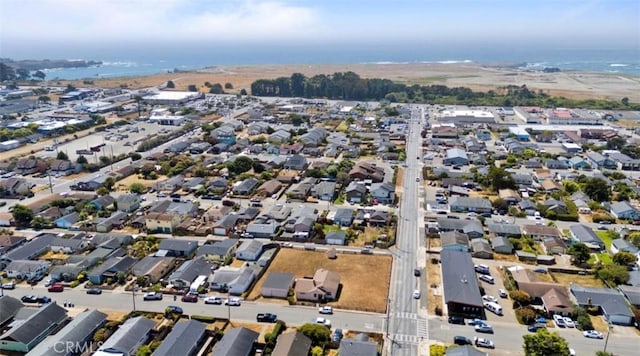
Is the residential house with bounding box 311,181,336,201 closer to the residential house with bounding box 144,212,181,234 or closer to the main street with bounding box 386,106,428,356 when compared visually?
the main street with bounding box 386,106,428,356

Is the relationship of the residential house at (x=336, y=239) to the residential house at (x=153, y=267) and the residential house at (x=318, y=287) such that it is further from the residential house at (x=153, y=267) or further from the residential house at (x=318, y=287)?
the residential house at (x=153, y=267)

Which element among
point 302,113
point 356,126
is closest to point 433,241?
point 356,126

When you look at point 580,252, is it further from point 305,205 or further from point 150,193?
point 150,193

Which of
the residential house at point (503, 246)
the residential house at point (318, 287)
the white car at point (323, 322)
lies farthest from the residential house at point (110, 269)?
the residential house at point (503, 246)

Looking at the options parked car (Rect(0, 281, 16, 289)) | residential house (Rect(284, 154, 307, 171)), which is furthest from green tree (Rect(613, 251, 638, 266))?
parked car (Rect(0, 281, 16, 289))

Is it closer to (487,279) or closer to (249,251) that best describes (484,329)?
(487,279)

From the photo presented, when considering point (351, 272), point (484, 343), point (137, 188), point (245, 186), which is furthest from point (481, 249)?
point (137, 188)

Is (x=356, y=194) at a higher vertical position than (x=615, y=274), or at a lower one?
higher
